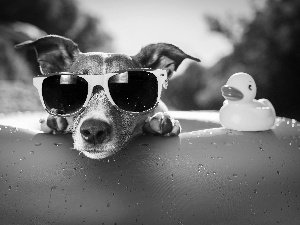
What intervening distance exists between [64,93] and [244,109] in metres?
0.58

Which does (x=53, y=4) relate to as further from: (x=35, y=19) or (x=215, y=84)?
(x=215, y=84)

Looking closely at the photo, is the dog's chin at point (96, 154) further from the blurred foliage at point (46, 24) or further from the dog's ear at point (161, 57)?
the blurred foliage at point (46, 24)

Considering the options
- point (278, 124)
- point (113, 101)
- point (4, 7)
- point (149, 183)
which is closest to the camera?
point (149, 183)

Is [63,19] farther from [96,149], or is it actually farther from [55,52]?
[96,149]

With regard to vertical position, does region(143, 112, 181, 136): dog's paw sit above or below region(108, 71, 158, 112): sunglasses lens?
below

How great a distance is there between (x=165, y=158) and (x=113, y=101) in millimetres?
355

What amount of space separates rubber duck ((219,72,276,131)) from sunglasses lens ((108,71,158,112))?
0.24m

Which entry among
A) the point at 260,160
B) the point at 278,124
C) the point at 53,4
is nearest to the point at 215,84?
the point at 53,4

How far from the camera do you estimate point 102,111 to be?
137 centimetres

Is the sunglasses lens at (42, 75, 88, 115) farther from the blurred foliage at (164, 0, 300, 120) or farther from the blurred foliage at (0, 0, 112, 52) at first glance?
the blurred foliage at (0, 0, 112, 52)

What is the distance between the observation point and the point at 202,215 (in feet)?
3.56

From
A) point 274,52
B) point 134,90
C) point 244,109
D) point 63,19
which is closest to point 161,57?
point 134,90

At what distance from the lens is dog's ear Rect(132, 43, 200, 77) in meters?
1.67

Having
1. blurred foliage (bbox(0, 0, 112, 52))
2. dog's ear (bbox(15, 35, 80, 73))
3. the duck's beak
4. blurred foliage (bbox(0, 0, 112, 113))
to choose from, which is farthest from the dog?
blurred foliage (bbox(0, 0, 112, 52))
